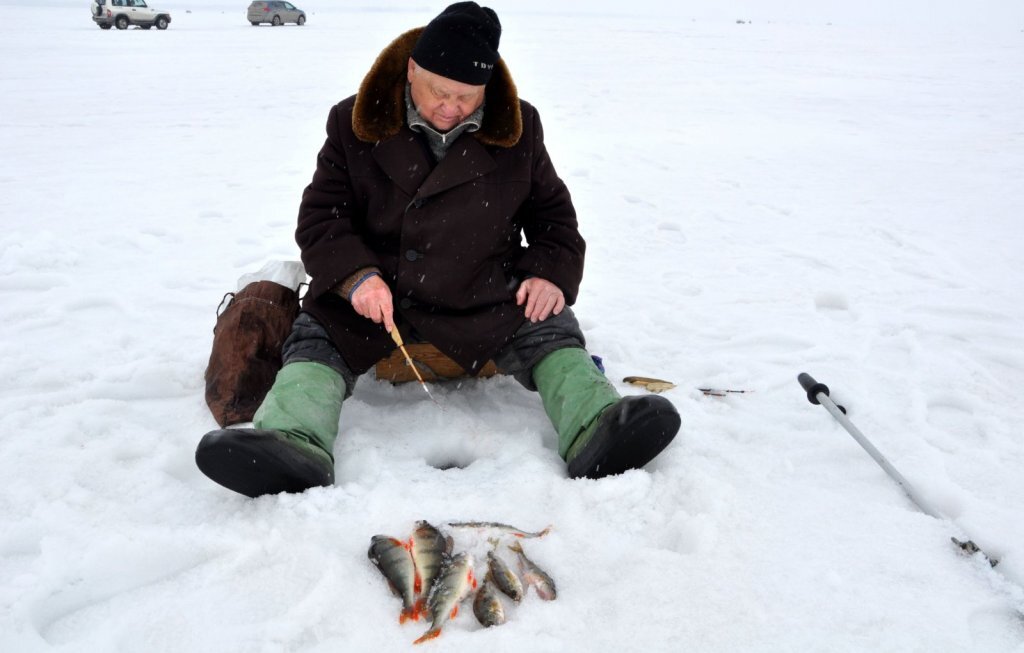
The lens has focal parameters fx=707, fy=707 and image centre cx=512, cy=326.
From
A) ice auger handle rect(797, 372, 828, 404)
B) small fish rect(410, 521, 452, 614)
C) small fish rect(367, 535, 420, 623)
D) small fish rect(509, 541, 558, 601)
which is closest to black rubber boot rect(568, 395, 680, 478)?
small fish rect(509, 541, 558, 601)

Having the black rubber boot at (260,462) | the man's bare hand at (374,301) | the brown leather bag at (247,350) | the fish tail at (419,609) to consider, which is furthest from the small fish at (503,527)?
the brown leather bag at (247,350)

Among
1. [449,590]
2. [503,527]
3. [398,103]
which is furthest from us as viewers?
[398,103]

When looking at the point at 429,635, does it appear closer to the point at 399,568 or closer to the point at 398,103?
the point at 399,568

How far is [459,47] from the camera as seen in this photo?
2.54 m

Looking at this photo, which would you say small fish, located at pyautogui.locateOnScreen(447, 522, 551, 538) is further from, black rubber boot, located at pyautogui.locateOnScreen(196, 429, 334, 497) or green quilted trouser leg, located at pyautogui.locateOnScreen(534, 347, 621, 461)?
black rubber boot, located at pyautogui.locateOnScreen(196, 429, 334, 497)

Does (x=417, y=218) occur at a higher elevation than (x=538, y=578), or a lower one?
higher

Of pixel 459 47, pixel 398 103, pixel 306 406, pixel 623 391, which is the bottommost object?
pixel 623 391

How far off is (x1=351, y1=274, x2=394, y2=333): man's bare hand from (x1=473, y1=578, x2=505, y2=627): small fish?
1.09 metres

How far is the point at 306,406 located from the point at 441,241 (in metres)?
0.83

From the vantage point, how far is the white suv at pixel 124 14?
2633 centimetres

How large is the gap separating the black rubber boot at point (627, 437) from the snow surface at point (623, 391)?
0.09 meters

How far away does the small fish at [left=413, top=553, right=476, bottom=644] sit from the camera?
6.15 ft

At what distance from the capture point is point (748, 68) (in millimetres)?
17938

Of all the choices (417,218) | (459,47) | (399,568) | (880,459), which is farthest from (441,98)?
(880,459)
